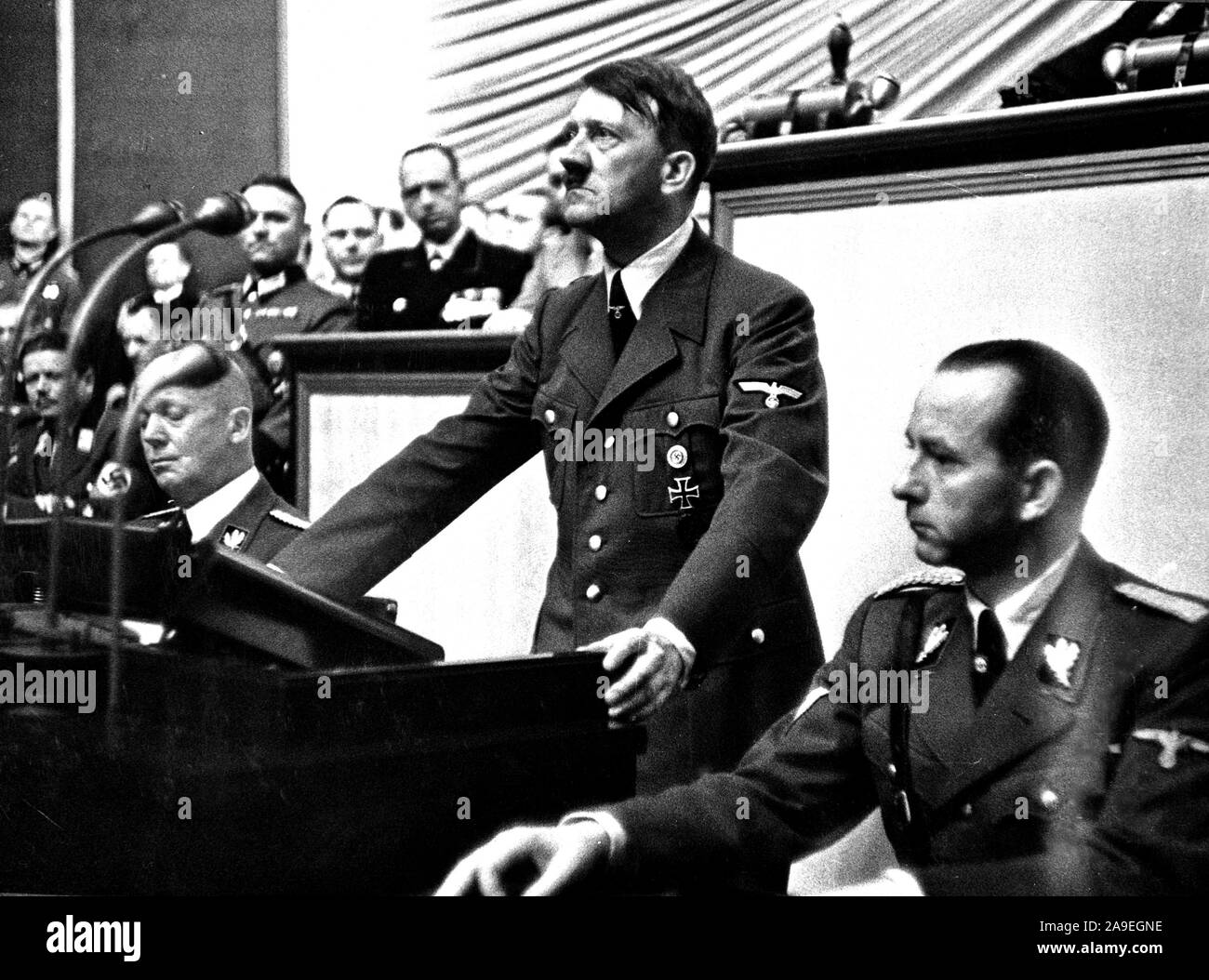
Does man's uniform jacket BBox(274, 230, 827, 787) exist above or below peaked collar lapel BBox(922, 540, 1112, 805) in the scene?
above

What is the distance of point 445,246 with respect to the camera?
2.95 meters

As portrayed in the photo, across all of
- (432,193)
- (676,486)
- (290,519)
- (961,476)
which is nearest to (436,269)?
(432,193)

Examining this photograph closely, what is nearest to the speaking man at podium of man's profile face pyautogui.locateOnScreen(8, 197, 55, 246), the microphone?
the microphone

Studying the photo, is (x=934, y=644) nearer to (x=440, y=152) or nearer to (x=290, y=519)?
(x=290, y=519)

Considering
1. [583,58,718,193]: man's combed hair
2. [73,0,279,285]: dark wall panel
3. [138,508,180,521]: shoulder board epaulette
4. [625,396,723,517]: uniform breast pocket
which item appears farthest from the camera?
[73,0,279,285]: dark wall panel

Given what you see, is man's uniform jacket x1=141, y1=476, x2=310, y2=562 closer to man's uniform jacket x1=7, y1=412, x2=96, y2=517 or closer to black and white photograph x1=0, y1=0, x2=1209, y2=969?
black and white photograph x1=0, y1=0, x2=1209, y2=969

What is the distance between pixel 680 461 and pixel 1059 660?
66 centimetres

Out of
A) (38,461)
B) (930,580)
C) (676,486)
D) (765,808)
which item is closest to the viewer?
(765,808)

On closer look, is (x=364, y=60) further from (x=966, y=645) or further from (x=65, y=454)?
(x=966, y=645)

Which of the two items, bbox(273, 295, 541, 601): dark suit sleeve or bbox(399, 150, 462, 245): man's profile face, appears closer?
bbox(273, 295, 541, 601): dark suit sleeve

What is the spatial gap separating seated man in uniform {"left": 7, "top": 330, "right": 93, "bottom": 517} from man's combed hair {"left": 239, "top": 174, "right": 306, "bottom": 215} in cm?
43

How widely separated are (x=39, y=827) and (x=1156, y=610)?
5.45 ft

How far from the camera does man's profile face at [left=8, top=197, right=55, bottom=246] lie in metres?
3.03

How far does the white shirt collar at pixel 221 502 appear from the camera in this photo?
275 centimetres
